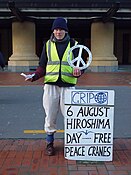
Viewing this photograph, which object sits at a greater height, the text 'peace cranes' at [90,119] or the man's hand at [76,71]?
the man's hand at [76,71]

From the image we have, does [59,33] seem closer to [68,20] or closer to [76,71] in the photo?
[76,71]

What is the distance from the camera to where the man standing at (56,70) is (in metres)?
4.12

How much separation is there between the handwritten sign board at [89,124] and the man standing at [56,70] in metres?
0.29

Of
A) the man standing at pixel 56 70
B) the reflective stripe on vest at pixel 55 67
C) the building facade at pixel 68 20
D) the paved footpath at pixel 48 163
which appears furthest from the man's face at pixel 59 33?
the building facade at pixel 68 20

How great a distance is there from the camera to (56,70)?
163 inches

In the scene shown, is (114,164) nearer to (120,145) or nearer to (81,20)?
(120,145)

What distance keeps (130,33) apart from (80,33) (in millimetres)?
4488

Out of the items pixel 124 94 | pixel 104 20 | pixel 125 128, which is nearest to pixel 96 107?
pixel 125 128

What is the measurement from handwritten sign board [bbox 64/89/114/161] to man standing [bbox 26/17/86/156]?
288 mm

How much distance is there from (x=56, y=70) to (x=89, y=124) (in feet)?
2.87

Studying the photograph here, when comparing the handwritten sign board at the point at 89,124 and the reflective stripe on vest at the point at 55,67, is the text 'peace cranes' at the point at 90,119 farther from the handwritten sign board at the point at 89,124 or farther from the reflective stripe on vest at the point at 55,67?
the reflective stripe on vest at the point at 55,67

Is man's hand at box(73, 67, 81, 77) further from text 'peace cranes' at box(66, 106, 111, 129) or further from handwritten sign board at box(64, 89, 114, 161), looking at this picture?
text 'peace cranes' at box(66, 106, 111, 129)

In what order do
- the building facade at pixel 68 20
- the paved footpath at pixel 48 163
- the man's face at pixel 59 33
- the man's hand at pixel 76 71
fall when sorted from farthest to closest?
the building facade at pixel 68 20 → the man's face at pixel 59 33 → the man's hand at pixel 76 71 → the paved footpath at pixel 48 163

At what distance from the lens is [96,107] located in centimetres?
396
